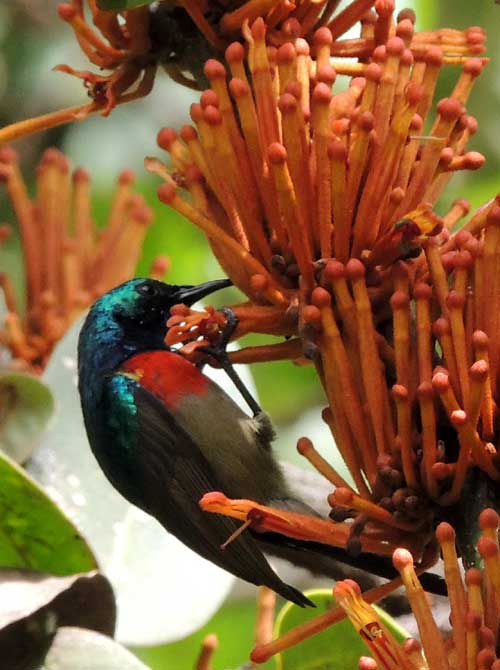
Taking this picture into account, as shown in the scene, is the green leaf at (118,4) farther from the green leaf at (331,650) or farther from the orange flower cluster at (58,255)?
the orange flower cluster at (58,255)

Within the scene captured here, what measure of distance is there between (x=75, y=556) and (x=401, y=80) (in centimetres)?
85

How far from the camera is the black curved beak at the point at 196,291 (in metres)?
2.32

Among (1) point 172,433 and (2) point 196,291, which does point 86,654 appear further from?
(2) point 196,291

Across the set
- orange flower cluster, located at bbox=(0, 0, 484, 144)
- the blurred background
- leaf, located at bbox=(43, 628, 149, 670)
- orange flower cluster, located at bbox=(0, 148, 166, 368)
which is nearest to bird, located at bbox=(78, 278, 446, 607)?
leaf, located at bbox=(43, 628, 149, 670)

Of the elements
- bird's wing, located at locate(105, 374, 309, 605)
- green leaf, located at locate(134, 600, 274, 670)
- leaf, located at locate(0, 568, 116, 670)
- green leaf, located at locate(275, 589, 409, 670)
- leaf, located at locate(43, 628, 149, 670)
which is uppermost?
leaf, located at locate(0, 568, 116, 670)

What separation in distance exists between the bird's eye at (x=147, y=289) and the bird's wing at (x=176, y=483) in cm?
17

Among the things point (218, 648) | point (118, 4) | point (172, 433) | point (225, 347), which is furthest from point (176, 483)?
point (218, 648)

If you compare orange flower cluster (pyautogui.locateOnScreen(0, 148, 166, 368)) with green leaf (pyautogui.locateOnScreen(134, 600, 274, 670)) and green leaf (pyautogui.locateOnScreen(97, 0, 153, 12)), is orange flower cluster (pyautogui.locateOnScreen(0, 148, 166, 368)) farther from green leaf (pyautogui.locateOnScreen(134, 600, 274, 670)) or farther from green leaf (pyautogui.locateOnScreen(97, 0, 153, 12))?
green leaf (pyautogui.locateOnScreen(97, 0, 153, 12))

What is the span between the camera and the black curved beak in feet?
7.63

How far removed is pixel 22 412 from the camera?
8.24ft

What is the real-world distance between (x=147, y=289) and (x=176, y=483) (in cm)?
46

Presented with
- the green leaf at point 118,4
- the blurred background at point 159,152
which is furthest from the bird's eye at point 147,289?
the blurred background at point 159,152

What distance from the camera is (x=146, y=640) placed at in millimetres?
2510

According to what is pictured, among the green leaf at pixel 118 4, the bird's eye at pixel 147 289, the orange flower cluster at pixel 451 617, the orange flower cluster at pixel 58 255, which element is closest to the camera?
the orange flower cluster at pixel 451 617
